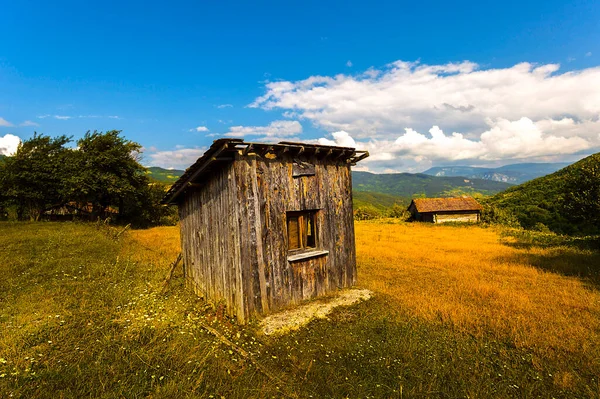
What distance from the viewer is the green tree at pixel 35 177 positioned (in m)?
24.7

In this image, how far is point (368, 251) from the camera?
56.3 feet

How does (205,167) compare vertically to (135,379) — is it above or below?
above

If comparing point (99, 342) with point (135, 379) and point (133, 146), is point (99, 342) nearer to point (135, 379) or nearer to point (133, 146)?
point (135, 379)

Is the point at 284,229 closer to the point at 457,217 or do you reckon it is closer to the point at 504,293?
the point at 504,293

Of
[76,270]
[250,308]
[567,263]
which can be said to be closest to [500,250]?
[567,263]

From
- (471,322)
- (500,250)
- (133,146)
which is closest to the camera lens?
(471,322)

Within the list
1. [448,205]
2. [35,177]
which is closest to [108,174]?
[35,177]

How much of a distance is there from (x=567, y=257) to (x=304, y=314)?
15174mm

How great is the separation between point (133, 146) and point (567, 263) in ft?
120

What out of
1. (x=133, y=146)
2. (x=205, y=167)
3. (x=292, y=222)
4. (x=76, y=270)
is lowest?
(x=76, y=270)

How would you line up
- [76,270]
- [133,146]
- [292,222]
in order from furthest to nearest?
[133,146] < [76,270] < [292,222]

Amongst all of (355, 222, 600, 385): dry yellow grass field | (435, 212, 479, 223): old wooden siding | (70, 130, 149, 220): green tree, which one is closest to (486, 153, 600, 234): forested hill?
(355, 222, 600, 385): dry yellow grass field

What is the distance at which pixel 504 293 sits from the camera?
8930 millimetres

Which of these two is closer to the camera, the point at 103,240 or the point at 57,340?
the point at 57,340
